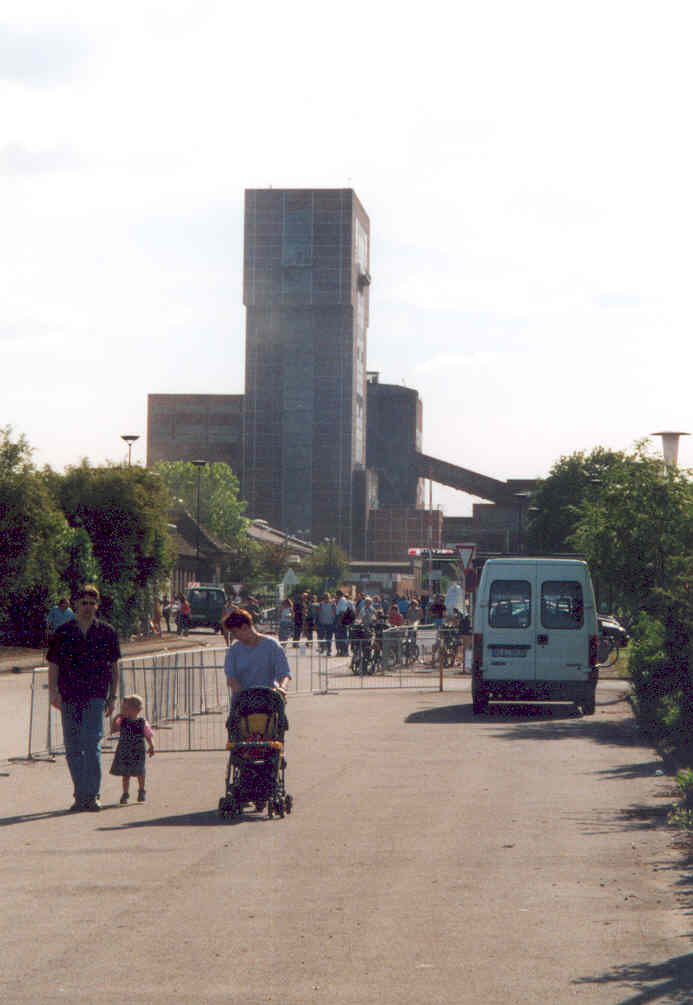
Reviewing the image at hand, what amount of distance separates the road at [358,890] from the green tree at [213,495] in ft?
404

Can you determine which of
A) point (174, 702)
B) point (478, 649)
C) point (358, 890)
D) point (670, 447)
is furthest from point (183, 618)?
point (358, 890)

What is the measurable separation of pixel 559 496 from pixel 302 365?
68876 mm

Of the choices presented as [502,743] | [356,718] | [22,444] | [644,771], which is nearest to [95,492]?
[22,444]

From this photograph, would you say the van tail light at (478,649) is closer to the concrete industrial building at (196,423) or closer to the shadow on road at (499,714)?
the shadow on road at (499,714)

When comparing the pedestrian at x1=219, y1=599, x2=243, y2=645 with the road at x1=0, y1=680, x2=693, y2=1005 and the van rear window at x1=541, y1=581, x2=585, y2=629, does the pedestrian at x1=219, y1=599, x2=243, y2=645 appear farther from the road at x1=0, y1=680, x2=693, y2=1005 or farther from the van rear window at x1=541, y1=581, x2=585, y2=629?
the van rear window at x1=541, y1=581, x2=585, y2=629

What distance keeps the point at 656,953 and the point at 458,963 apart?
3.11ft

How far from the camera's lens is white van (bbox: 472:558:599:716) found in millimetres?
23812

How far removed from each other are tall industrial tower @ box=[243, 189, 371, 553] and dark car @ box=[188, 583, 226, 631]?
106 m

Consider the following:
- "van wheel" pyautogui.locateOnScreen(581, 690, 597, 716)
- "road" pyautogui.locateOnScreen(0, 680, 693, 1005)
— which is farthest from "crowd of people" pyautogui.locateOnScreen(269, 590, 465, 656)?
"road" pyautogui.locateOnScreen(0, 680, 693, 1005)

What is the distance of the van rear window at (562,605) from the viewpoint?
78.7 feet

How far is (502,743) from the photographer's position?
1858cm

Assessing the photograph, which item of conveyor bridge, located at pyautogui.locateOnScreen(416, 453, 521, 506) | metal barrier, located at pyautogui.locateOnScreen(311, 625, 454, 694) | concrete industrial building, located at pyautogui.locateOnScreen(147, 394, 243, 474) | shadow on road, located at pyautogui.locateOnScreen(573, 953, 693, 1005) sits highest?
concrete industrial building, located at pyautogui.locateOnScreen(147, 394, 243, 474)

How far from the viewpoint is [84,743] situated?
41.4 ft

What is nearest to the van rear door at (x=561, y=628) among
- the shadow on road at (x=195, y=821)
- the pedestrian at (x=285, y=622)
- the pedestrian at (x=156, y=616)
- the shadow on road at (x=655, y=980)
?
the shadow on road at (x=195, y=821)
